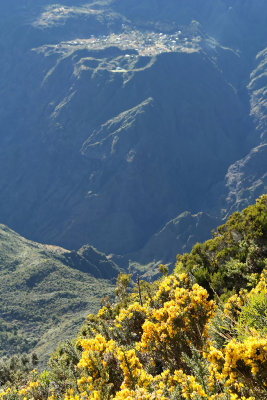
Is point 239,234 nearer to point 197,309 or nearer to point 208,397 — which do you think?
point 197,309

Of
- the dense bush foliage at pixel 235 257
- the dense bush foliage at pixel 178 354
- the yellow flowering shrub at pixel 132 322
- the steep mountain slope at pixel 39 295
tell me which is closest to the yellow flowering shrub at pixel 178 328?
the dense bush foliage at pixel 178 354

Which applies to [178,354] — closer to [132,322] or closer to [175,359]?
[175,359]

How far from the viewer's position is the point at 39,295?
146 meters

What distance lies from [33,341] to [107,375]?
4870 inches

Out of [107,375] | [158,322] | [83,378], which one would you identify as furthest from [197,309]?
[83,378]

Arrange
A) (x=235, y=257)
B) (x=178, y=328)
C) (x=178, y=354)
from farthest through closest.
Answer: (x=235, y=257)
(x=178, y=354)
(x=178, y=328)

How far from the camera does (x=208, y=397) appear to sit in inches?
240

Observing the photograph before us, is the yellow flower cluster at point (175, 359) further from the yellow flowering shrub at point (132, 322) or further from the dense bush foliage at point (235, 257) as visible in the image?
the dense bush foliage at point (235, 257)

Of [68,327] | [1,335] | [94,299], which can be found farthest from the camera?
[94,299]

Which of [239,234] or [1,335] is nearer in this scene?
[239,234]

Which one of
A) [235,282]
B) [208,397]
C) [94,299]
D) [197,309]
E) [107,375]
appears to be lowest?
[208,397]

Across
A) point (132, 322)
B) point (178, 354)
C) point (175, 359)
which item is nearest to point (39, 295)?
point (132, 322)

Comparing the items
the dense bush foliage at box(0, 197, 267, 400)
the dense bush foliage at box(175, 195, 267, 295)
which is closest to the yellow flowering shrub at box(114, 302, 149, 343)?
the dense bush foliage at box(0, 197, 267, 400)

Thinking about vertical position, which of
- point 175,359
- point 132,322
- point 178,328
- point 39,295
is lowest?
point 175,359
